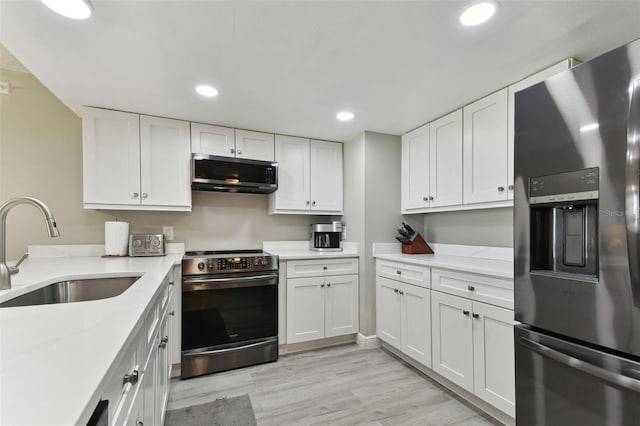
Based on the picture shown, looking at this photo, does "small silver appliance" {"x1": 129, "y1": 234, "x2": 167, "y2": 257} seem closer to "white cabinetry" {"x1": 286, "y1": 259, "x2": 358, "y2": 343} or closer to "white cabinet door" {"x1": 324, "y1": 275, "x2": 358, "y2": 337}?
"white cabinetry" {"x1": 286, "y1": 259, "x2": 358, "y2": 343}

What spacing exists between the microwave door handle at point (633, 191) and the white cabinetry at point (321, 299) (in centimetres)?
212

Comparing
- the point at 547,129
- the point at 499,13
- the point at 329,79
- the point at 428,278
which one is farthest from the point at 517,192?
the point at 329,79

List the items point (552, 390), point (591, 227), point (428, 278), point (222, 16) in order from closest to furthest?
point (591, 227) < point (552, 390) < point (222, 16) < point (428, 278)

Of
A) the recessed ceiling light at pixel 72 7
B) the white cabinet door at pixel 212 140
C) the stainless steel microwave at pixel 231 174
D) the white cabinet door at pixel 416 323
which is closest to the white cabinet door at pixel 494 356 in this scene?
the white cabinet door at pixel 416 323

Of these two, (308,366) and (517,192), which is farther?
(308,366)

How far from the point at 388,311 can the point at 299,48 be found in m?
2.28

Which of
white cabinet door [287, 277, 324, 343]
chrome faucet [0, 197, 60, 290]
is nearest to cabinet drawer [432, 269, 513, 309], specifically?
white cabinet door [287, 277, 324, 343]

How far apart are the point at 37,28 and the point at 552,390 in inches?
118

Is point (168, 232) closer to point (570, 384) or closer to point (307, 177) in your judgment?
point (307, 177)

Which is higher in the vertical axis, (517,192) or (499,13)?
(499,13)

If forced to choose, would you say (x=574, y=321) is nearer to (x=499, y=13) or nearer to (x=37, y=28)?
(x=499, y=13)

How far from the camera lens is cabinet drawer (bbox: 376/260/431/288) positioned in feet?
7.45

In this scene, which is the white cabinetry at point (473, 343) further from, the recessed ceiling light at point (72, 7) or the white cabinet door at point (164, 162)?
the recessed ceiling light at point (72, 7)

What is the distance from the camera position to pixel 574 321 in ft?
3.81
